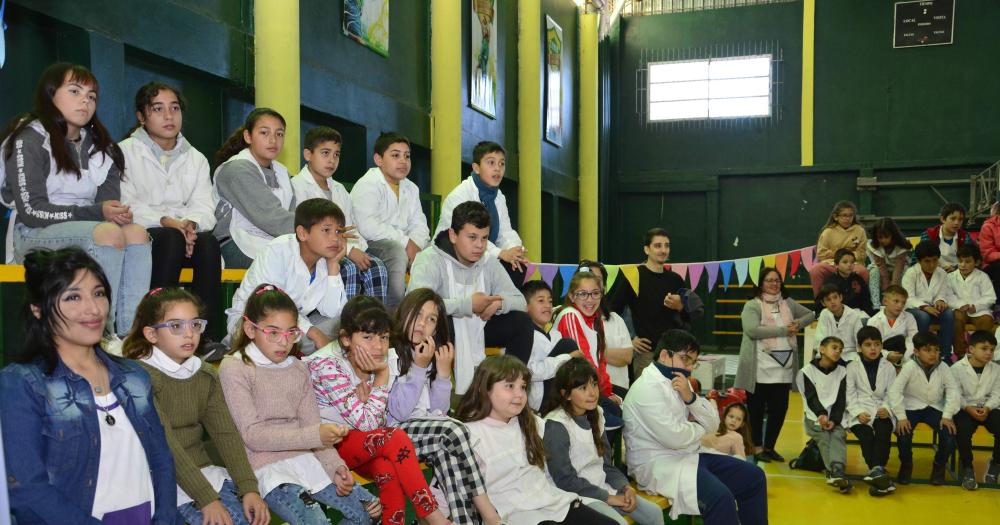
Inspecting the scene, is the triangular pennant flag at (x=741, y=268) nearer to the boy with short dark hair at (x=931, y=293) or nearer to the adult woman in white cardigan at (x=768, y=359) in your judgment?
the boy with short dark hair at (x=931, y=293)

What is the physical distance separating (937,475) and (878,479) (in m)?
0.61

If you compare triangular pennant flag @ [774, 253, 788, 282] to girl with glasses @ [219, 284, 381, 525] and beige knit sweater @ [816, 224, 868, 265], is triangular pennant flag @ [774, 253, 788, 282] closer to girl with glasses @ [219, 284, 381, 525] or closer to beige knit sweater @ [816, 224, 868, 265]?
beige knit sweater @ [816, 224, 868, 265]

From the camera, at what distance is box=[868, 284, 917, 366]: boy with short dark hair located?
677 cm

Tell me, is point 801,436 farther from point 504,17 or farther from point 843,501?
point 504,17

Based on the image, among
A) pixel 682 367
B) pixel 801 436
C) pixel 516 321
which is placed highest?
pixel 516 321

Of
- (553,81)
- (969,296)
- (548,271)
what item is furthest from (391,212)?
(553,81)

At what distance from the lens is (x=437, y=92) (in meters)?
9.23

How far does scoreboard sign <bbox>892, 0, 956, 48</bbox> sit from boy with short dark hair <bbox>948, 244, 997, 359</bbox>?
7399 mm

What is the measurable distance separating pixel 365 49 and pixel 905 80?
9.60m

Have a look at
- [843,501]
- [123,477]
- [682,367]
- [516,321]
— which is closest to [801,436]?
[843,501]

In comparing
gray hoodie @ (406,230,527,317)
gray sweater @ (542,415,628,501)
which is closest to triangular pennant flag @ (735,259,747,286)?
gray hoodie @ (406,230,527,317)

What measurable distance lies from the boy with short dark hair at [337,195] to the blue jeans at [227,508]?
136 centimetres

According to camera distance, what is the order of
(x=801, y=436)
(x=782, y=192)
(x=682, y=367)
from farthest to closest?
(x=782, y=192), (x=801, y=436), (x=682, y=367)

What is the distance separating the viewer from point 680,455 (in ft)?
13.8
